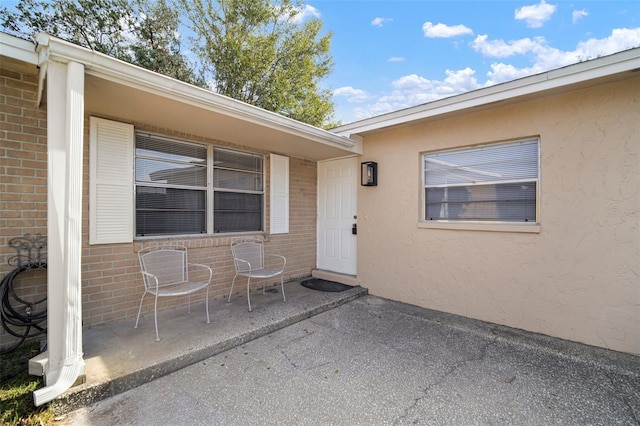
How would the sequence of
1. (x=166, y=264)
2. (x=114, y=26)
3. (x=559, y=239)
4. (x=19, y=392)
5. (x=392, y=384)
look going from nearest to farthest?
(x=19, y=392), (x=392, y=384), (x=559, y=239), (x=166, y=264), (x=114, y=26)

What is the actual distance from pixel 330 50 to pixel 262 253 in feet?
28.1

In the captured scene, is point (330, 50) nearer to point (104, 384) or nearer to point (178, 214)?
point (178, 214)

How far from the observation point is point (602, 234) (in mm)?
2855

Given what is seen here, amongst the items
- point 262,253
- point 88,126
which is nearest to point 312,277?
point 262,253

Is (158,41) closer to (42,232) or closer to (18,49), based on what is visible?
(18,49)

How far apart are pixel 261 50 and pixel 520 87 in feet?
25.6

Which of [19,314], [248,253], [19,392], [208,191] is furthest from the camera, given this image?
[248,253]

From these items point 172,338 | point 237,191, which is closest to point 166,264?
point 172,338

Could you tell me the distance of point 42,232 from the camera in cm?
273

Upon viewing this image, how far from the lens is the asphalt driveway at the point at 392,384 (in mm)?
1919

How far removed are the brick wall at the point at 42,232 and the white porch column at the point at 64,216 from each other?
1.06 meters

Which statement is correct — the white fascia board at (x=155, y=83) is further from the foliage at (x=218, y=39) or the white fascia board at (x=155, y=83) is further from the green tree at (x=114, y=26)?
the foliage at (x=218, y=39)

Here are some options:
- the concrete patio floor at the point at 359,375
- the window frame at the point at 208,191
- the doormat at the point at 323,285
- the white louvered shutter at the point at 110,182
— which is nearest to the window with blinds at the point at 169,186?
the window frame at the point at 208,191

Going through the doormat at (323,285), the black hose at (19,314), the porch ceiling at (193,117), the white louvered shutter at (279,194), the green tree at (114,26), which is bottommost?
the doormat at (323,285)
